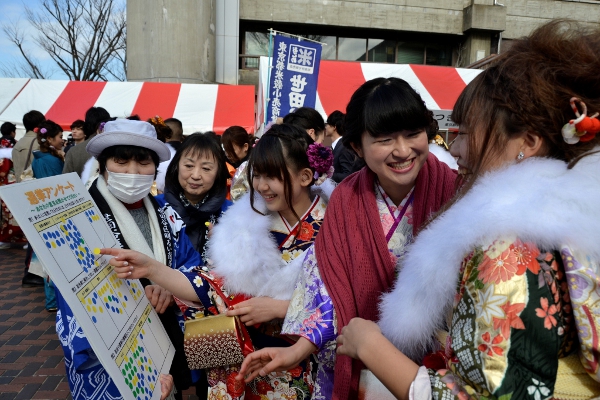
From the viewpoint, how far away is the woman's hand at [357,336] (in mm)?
1064

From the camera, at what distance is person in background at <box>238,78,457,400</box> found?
1.36m

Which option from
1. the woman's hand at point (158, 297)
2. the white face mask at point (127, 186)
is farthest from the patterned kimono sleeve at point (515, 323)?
the white face mask at point (127, 186)

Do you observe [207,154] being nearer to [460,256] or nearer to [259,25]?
[460,256]

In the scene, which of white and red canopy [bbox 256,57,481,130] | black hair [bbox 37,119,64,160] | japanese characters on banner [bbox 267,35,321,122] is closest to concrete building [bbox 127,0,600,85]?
white and red canopy [bbox 256,57,481,130]

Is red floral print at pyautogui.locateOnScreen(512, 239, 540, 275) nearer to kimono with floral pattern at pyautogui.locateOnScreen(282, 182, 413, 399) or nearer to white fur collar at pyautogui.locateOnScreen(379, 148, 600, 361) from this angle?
white fur collar at pyautogui.locateOnScreen(379, 148, 600, 361)

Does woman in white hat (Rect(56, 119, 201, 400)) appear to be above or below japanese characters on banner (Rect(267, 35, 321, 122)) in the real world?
below

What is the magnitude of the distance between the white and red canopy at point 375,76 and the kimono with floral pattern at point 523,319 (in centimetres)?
744

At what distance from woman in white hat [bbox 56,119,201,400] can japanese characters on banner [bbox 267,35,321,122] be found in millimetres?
4216

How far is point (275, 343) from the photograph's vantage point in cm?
183

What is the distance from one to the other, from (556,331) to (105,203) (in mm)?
1784

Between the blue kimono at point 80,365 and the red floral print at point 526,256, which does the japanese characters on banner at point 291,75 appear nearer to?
the blue kimono at point 80,365

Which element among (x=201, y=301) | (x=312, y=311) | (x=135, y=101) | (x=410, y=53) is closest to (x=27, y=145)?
(x=135, y=101)

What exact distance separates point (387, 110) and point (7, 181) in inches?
298

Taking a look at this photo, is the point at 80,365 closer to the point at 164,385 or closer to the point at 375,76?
the point at 164,385
